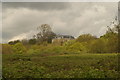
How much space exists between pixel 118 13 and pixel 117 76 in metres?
3.37

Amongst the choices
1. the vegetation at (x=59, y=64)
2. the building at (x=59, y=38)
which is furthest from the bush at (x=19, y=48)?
the building at (x=59, y=38)

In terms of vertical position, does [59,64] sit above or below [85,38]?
below

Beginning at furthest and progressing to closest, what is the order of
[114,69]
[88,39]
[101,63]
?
1. [88,39]
2. [101,63]
3. [114,69]

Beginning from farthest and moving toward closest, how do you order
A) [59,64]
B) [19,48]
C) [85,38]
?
[85,38] → [19,48] → [59,64]

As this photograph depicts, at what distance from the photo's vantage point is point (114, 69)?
33.6 ft

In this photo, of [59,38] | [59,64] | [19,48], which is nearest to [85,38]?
[59,38]

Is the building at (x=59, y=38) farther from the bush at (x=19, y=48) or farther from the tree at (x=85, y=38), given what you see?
the bush at (x=19, y=48)

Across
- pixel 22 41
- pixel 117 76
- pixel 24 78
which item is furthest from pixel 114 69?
pixel 22 41

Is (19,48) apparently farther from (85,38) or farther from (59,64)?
(59,64)

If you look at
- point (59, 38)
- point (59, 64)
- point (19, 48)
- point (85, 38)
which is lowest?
point (59, 64)

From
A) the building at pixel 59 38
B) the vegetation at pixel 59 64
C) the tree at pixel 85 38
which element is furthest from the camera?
the tree at pixel 85 38

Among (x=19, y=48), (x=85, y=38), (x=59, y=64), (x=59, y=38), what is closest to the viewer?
(x=59, y=64)

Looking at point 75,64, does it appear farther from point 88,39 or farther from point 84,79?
point 88,39

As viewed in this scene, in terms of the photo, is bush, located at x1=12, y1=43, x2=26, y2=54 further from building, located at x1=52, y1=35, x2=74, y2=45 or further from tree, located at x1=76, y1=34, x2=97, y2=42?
tree, located at x1=76, y1=34, x2=97, y2=42
